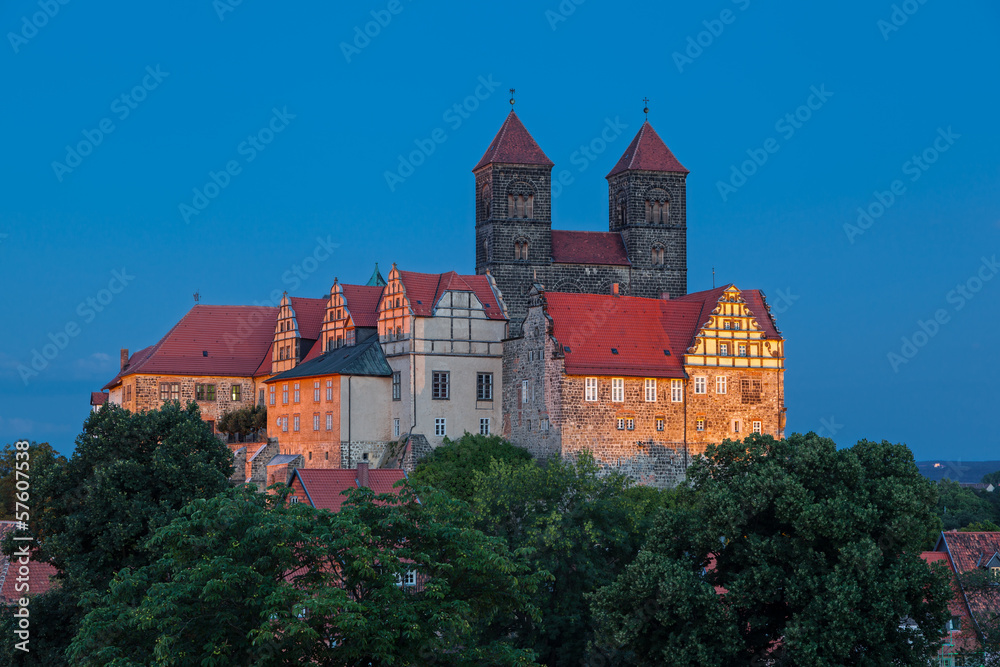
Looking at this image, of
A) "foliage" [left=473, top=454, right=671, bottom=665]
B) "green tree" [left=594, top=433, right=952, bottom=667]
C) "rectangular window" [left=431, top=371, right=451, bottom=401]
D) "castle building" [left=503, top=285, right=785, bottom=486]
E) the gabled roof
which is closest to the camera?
"green tree" [left=594, top=433, right=952, bottom=667]

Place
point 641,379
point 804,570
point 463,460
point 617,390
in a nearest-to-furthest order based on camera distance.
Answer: point 804,570, point 463,460, point 617,390, point 641,379

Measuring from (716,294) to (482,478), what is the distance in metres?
22.6

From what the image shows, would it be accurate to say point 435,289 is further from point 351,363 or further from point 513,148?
point 513,148

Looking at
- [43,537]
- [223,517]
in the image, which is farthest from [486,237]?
[223,517]

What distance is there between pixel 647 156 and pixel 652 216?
11.4ft

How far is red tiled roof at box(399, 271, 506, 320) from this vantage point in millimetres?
64625

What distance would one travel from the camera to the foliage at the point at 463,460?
60.1 metres

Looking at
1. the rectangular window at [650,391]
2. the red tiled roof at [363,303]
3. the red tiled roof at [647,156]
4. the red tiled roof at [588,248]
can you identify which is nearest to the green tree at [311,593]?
the rectangular window at [650,391]

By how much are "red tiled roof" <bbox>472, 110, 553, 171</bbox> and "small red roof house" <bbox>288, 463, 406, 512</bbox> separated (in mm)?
23851

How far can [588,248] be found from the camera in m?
75.2

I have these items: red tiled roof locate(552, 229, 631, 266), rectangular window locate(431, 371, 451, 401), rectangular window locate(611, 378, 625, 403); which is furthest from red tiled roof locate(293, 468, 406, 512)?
red tiled roof locate(552, 229, 631, 266)

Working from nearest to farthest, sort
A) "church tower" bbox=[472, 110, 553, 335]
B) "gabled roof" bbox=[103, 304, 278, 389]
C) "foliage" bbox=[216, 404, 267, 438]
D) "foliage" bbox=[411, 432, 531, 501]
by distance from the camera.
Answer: "foliage" bbox=[411, 432, 531, 501], "church tower" bbox=[472, 110, 553, 335], "foliage" bbox=[216, 404, 267, 438], "gabled roof" bbox=[103, 304, 278, 389]

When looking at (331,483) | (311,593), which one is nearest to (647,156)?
(331,483)

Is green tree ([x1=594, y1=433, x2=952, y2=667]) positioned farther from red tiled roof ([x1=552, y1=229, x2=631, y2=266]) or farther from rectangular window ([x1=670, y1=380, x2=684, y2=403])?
red tiled roof ([x1=552, y1=229, x2=631, y2=266])
